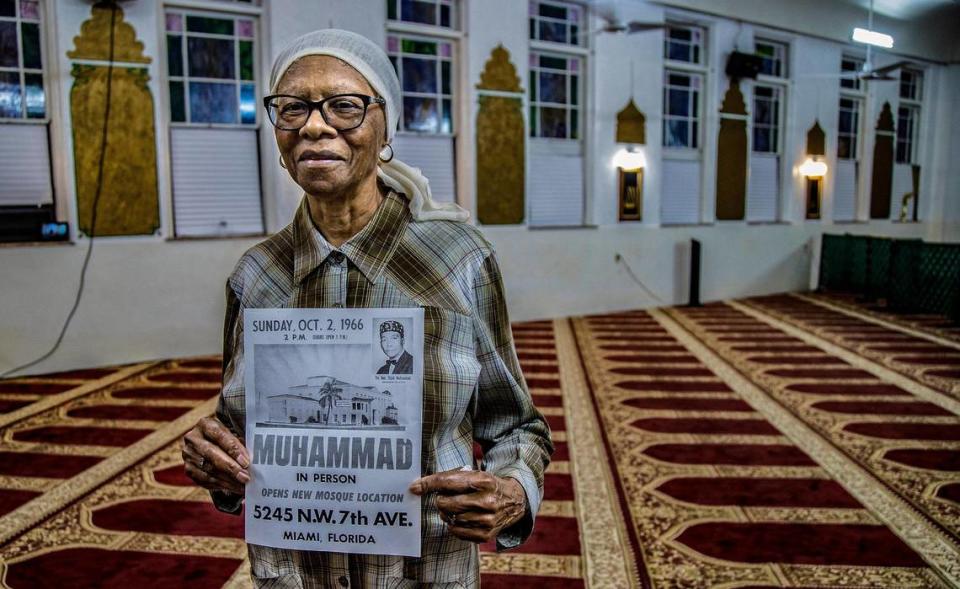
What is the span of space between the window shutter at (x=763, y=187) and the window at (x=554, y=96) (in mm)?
3424

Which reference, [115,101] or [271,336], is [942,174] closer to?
[115,101]

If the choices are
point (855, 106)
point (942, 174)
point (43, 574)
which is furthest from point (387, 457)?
point (942, 174)

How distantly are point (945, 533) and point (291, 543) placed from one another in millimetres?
3035

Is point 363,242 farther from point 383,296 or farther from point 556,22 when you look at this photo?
point 556,22

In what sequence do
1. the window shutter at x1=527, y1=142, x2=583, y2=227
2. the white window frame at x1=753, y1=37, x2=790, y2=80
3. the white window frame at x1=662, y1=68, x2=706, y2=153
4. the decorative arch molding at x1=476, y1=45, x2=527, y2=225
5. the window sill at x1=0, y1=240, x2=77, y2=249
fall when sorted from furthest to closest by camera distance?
the white window frame at x1=753, y1=37, x2=790, y2=80 < the white window frame at x1=662, y1=68, x2=706, y2=153 < the window shutter at x1=527, y1=142, x2=583, y2=227 < the decorative arch molding at x1=476, y1=45, x2=527, y2=225 < the window sill at x1=0, y1=240, x2=77, y2=249

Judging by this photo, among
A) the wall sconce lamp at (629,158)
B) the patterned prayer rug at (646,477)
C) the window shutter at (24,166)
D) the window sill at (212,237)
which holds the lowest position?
the patterned prayer rug at (646,477)

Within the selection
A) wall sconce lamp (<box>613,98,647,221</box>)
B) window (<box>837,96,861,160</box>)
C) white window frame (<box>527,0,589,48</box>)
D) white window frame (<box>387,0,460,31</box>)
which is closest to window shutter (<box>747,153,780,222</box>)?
window (<box>837,96,861,160</box>)

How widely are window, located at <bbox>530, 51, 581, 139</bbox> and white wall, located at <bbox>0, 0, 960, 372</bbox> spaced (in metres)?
0.21

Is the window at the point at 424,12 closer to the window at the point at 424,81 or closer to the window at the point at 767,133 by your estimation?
the window at the point at 424,81

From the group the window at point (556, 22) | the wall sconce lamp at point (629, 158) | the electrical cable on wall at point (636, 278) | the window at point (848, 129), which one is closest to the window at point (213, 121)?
the window at point (556, 22)

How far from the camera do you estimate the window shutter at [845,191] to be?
12156 mm

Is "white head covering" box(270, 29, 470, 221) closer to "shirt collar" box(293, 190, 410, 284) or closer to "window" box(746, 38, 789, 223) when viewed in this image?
"shirt collar" box(293, 190, 410, 284)

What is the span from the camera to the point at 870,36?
1150 cm

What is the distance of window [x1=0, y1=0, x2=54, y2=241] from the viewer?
5.88 m
